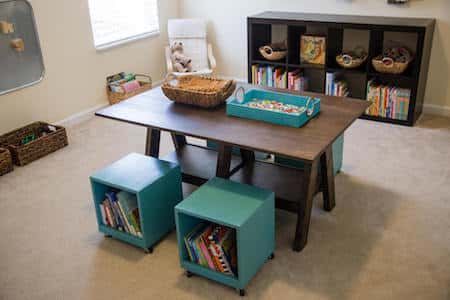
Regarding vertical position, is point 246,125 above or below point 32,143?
above

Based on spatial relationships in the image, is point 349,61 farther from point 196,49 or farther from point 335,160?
point 196,49

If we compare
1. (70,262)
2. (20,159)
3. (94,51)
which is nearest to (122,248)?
(70,262)

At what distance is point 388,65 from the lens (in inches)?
159

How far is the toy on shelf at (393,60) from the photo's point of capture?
13.2 ft

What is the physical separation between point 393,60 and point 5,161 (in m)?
3.06

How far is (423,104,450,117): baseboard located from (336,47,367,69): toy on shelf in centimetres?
71

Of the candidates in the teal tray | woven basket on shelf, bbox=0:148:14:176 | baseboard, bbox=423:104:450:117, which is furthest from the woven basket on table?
baseboard, bbox=423:104:450:117

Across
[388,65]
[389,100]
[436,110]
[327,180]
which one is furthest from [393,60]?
[327,180]

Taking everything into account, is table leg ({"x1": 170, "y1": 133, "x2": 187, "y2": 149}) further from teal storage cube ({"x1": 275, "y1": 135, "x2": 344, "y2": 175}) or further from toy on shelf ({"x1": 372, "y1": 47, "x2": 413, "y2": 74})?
toy on shelf ({"x1": 372, "y1": 47, "x2": 413, "y2": 74})

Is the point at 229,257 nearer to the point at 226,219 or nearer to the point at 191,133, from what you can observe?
the point at 226,219

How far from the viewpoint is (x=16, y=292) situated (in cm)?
245

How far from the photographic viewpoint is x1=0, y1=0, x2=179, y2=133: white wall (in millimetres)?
3979

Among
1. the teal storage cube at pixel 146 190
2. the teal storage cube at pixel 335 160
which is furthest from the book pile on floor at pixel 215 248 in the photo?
the teal storage cube at pixel 335 160

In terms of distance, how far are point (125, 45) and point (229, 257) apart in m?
3.07
